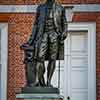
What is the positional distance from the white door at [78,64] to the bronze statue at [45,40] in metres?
3.70

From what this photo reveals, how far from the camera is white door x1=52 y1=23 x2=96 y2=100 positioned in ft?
55.4

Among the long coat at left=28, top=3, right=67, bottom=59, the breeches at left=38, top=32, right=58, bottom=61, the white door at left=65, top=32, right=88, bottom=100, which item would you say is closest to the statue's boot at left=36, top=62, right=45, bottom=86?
the breeches at left=38, top=32, right=58, bottom=61

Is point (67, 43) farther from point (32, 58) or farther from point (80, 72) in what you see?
point (32, 58)

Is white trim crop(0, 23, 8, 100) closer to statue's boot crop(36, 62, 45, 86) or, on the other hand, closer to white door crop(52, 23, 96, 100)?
white door crop(52, 23, 96, 100)

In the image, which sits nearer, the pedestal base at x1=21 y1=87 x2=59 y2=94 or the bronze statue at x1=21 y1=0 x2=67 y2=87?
the pedestal base at x1=21 y1=87 x2=59 y2=94

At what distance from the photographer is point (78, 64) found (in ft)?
55.9

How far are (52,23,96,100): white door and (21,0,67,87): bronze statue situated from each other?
12.2ft

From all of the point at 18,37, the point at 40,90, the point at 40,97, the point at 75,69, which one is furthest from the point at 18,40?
the point at 40,97

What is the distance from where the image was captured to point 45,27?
13.2 metres

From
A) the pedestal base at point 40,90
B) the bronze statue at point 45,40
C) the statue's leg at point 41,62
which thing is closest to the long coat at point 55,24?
the bronze statue at point 45,40

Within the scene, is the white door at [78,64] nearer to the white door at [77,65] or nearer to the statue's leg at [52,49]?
the white door at [77,65]

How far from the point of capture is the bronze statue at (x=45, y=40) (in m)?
13.0

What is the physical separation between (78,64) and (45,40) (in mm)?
4112

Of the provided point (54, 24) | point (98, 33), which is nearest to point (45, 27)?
point (54, 24)
